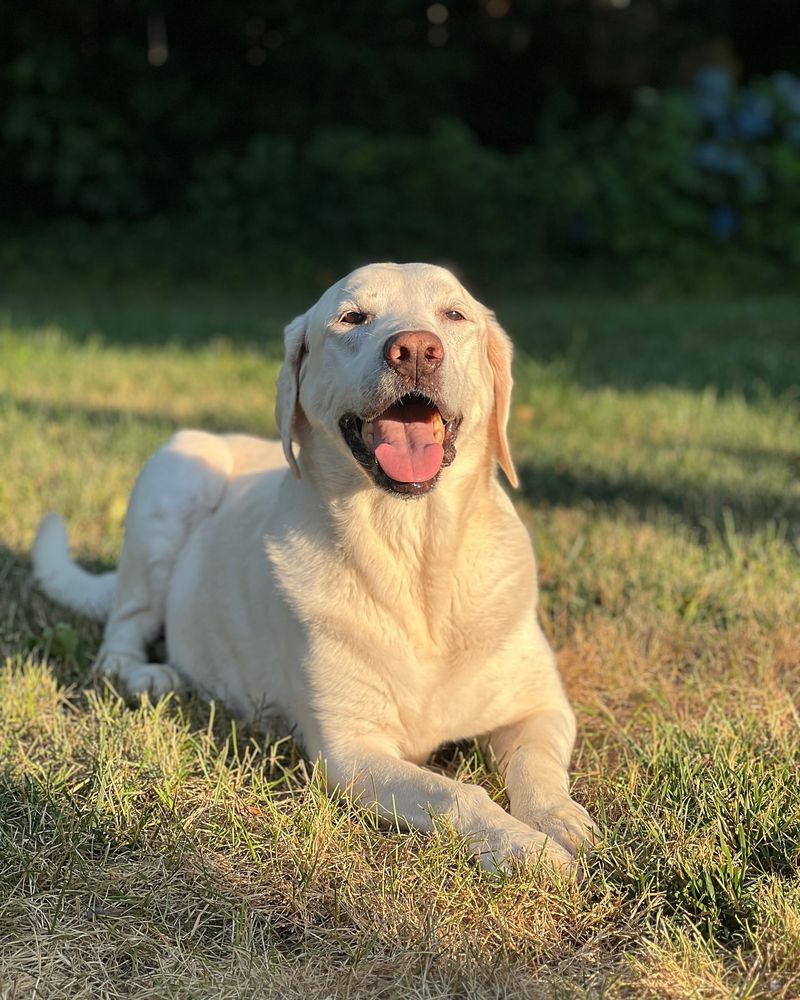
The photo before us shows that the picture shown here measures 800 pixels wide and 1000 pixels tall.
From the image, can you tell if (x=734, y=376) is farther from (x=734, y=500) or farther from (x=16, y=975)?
(x=16, y=975)

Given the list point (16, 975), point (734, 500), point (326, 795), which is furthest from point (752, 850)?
point (734, 500)

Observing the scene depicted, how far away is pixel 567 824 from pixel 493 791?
1.11ft

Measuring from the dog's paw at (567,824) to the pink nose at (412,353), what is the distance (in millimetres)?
948

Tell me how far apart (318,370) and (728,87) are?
11510mm

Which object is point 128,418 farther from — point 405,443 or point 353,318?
point 405,443

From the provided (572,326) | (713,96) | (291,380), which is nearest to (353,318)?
(291,380)

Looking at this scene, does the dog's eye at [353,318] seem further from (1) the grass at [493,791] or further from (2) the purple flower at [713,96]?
(2) the purple flower at [713,96]

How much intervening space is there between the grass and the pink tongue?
0.70 metres

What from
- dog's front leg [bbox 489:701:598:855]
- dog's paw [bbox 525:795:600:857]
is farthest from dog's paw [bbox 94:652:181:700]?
dog's paw [bbox 525:795:600:857]

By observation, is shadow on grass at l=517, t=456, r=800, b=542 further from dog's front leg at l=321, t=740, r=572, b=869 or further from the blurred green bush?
the blurred green bush

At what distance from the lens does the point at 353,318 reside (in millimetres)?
2852

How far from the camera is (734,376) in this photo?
7.22 meters

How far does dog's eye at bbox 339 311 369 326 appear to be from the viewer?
9.33 feet

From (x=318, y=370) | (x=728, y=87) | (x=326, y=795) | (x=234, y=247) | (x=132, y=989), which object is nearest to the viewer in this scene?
(x=132, y=989)
